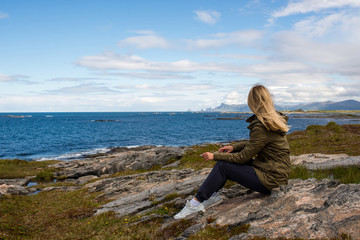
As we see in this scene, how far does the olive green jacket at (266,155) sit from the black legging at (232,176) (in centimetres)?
15

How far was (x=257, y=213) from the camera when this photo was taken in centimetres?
736

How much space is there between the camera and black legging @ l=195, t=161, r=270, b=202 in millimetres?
7727

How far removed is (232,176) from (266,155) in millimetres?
1184

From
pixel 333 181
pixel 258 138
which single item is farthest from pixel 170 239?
pixel 333 181

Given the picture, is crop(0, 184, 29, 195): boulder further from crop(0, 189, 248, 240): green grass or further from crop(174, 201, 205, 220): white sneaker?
crop(174, 201, 205, 220): white sneaker

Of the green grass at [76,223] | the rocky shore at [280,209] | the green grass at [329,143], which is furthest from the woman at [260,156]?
the green grass at [329,143]

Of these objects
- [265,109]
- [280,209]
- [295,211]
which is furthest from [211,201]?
[265,109]

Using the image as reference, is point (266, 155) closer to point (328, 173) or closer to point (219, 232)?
point (219, 232)

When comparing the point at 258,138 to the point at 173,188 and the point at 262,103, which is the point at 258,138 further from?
the point at 173,188

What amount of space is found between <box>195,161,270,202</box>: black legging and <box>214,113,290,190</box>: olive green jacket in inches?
6.1

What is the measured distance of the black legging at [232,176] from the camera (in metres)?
7.73

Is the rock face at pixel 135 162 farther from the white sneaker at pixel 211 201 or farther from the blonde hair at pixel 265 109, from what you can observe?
the blonde hair at pixel 265 109

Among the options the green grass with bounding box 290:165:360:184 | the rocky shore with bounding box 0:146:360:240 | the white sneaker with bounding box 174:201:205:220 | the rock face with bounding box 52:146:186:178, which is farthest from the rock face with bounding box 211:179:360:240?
the rock face with bounding box 52:146:186:178

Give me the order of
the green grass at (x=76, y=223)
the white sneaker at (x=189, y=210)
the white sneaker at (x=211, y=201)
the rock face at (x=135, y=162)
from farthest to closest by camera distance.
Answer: the rock face at (x=135, y=162) < the white sneaker at (x=211, y=201) < the green grass at (x=76, y=223) < the white sneaker at (x=189, y=210)
